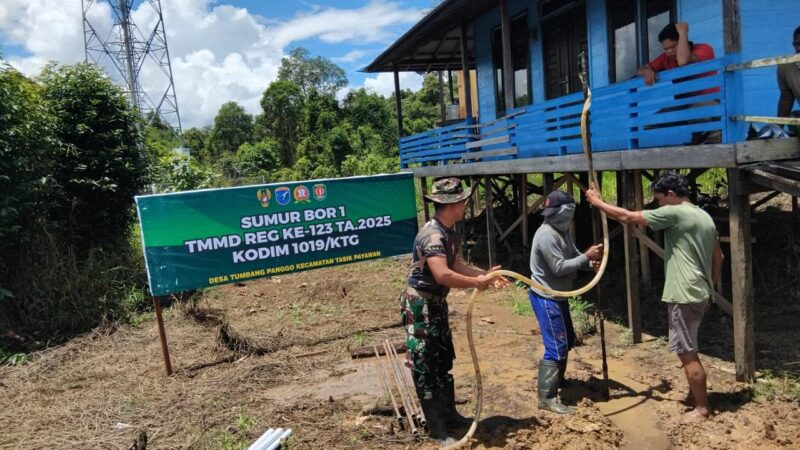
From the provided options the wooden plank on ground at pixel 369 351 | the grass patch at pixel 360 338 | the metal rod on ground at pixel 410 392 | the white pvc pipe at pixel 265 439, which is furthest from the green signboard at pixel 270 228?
the white pvc pipe at pixel 265 439

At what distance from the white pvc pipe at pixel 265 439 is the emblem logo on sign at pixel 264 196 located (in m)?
3.05

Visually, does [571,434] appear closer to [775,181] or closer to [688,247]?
[688,247]

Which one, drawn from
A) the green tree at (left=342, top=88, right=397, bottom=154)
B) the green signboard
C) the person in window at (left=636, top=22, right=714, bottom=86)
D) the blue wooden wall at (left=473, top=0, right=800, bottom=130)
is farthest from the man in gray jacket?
the green tree at (left=342, top=88, right=397, bottom=154)

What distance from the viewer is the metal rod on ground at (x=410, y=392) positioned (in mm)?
4234

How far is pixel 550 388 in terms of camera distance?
434 centimetres

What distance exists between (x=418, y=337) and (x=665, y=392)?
2431 millimetres

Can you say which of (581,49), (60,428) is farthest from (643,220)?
(581,49)

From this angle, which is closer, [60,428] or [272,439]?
[272,439]

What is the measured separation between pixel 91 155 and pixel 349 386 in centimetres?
680

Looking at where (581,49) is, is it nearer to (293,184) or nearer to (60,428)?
(293,184)

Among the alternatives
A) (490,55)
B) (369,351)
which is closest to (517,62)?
(490,55)

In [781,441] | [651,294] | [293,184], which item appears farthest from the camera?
[651,294]

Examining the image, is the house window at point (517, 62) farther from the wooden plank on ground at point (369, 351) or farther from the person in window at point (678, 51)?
the wooden plank on ground at point (369, 351)

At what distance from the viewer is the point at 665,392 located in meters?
4.71
